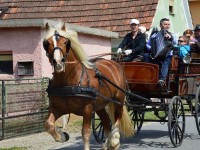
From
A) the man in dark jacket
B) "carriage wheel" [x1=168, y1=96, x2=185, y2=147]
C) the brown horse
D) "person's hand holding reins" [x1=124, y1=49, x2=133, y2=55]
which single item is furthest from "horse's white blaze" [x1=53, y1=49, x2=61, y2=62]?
the man in dark jacket

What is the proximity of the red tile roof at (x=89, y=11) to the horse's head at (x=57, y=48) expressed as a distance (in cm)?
991

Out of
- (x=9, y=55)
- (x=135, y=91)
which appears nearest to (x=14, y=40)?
(x=9, y=55)

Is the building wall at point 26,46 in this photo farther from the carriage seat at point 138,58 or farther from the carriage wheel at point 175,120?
the carriage wheel at point 175,120

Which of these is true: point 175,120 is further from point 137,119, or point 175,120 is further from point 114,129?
point 114,129

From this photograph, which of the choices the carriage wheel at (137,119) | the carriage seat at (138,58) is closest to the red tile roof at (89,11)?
the carriage wheel at (137,119)

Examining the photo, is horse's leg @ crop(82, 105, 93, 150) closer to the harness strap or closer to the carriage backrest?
the harness strap

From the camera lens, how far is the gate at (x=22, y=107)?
11047 millimetres

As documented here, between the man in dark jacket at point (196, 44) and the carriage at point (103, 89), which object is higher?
the man in dark jacket at point (196, 44)

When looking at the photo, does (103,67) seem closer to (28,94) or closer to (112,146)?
(112,146)

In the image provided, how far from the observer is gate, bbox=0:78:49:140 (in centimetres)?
1105

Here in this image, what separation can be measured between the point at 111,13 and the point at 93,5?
738 mm

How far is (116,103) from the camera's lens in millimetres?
9133

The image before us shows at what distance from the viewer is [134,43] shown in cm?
1005

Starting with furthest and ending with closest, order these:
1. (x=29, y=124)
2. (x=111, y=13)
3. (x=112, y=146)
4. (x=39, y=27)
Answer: (x=111, y=13), (x=39, y=27), (x=29, y=124), (x=112, y=146)
